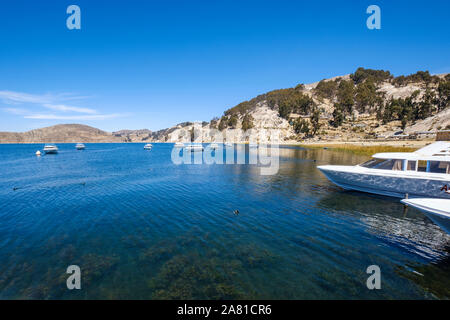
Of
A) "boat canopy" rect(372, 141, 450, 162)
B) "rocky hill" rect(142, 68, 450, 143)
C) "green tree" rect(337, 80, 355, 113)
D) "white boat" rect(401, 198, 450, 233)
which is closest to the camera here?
"white boat" rect(401, 198, 450, 233)

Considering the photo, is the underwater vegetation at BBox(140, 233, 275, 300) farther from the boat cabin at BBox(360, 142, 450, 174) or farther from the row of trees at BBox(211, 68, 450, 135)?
the row of trees at BBox(211, 68, 450, 135)

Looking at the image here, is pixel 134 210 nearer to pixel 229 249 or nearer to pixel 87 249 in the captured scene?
pixel 87 249

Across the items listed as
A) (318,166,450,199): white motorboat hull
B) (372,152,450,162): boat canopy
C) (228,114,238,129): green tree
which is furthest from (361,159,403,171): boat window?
(228,114,238,129): green tree

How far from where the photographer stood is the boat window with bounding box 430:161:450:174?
1659 centimetres

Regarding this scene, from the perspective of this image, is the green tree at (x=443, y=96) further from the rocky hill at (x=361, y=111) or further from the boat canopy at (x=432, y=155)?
the boat canopy at (x=432, y=155)

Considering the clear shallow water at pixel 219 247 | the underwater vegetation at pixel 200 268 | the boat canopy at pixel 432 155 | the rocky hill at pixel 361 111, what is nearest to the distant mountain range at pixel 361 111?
the rocky hill at pixel 361 111

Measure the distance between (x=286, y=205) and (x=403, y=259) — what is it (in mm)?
8602

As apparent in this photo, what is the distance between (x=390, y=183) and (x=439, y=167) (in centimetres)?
349

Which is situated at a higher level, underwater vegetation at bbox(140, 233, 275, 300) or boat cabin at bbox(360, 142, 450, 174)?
boat cabin at bbox(360, 142, 450, 174)

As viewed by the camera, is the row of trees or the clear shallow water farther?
the row of trees

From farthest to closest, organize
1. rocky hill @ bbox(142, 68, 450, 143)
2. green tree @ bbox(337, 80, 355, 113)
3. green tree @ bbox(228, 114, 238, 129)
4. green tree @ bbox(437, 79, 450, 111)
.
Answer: green tree @ bbox(228, 114, 238, 129) < green tree @ bbox(337, 80, 355, 113) < green tree @ bbox(437, 79, 450, 111) < rocky hill @ bbox(142, 68, 450, 143)

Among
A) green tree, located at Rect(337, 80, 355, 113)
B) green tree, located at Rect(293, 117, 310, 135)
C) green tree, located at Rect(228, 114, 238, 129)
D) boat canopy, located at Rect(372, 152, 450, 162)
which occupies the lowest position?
boat canopy, located at Rect(372, 152, 450, 162)

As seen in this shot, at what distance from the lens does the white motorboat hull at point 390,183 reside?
54.3 ft
